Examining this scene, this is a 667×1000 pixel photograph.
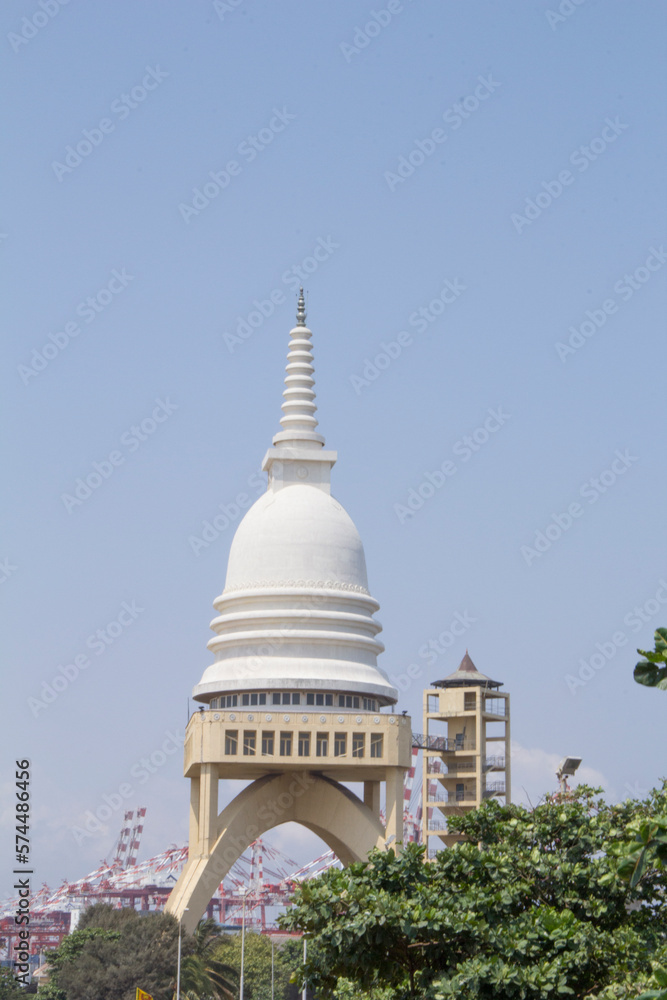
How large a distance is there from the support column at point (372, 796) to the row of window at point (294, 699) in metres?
4.74

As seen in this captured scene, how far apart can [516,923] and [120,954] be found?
4046cm

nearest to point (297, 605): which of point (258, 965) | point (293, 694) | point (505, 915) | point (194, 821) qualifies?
point (293, 694)

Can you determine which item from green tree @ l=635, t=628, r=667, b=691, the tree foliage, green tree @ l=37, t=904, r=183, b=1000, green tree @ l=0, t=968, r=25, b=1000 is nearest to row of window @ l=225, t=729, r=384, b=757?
green tree @ l=37, t=904, r=183, b=1000

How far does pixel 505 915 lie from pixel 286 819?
1765 inches

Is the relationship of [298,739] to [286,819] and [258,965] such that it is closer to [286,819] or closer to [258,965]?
[286,819]

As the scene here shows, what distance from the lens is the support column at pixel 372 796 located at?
7694cm

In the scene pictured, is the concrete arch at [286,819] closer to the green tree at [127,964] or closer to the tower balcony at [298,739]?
the tower balcony at [298,739]

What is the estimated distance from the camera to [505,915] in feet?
105

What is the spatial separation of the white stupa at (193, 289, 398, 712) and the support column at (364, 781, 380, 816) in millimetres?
4466

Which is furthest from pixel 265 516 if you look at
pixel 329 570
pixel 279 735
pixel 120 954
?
pixel 120 954

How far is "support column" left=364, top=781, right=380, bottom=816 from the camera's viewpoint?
252ft

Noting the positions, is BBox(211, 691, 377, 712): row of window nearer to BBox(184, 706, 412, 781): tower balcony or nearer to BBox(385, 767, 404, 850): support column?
BBox(184, 706, 412, 781): tower balcony

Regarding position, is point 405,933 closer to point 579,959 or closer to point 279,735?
point 579,959

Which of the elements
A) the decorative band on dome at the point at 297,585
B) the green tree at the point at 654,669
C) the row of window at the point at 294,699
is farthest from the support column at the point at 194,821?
the green tree at the point at 654,669
